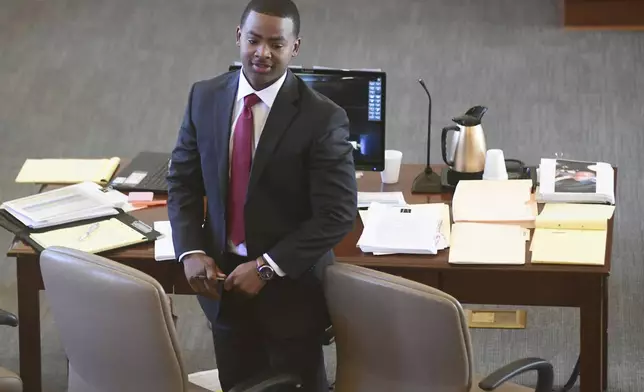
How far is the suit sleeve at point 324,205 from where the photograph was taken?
266cm

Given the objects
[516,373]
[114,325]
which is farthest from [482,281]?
[114,325]

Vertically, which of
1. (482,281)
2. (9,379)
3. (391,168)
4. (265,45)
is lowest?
(9,379)

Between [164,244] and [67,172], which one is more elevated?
[67,172]

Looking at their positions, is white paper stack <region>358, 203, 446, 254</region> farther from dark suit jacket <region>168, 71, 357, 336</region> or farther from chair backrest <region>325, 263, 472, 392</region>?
chair backrest <region>325, 263, 472, 392</region>

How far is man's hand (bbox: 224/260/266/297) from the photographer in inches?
106

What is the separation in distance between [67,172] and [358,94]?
104cm

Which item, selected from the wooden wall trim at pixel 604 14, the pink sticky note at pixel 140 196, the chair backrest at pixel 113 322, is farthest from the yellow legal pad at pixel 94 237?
the wooden wall trim at pixel 604 14

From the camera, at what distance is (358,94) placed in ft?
11.2

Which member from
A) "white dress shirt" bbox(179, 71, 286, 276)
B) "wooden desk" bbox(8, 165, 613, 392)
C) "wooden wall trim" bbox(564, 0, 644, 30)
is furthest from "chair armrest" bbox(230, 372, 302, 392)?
"wooden wall trim" bbox(564, 0, 644, 30)

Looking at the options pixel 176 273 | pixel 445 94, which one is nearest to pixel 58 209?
pixel 176 273

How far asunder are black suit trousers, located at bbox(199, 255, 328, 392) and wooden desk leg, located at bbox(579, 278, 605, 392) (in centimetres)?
72

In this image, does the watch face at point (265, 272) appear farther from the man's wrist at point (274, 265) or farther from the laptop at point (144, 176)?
the laptop at point (144, 176)

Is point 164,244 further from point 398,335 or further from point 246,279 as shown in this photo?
point 398,335

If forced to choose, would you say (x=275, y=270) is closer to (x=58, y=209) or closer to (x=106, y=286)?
(x=106, y=286)
